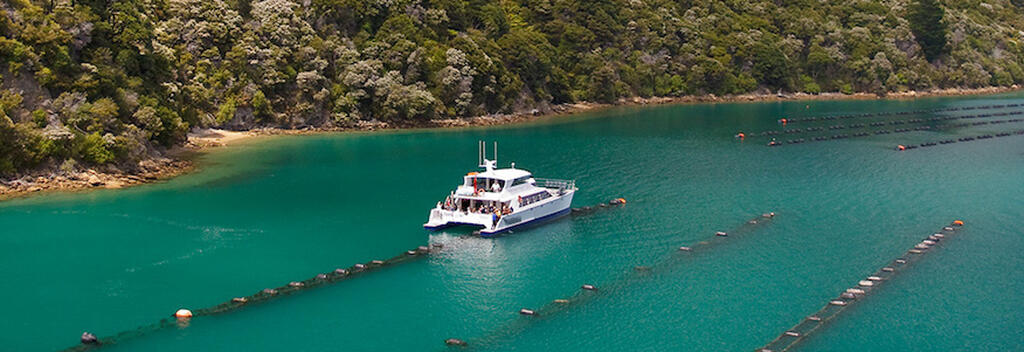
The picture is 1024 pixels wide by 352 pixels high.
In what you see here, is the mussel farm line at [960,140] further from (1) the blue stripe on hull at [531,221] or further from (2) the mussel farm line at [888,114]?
(1) the blue stripe on hull at [531,221]

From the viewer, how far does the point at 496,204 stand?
239 feet

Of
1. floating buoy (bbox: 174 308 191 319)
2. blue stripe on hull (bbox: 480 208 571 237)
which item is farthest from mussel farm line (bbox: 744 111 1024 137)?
A: floating buoy (bbox: 174 308 191 319)

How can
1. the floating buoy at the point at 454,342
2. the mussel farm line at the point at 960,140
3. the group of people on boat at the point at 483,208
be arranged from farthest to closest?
the mussel farm line at the point at 960,140
the group of people on boat at the point at 483,208
the floating buoy at the point at 454,342

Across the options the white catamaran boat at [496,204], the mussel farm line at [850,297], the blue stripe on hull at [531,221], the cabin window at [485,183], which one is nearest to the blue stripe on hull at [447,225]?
the white catamaran boat at [496,204]

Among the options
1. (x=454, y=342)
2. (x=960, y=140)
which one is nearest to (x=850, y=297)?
(x=454, y=342)

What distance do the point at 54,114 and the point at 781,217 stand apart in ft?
239

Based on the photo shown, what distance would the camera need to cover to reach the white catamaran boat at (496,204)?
71062mm

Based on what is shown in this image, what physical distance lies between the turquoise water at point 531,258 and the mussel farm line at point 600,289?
1.01 ft

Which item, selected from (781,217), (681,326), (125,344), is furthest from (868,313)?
(125,344)

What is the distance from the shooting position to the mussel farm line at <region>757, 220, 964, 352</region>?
1886 inches

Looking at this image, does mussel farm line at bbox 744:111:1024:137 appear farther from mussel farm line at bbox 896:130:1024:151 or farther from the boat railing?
the boat railing

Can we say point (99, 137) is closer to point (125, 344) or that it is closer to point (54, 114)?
point (54, 114)

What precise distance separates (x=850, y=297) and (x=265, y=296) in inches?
1448

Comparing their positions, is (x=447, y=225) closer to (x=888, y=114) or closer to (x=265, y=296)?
(x=265, y=296)
